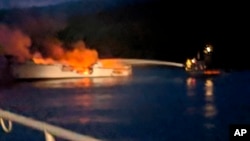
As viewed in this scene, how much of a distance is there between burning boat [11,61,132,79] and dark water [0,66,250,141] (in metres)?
0.13

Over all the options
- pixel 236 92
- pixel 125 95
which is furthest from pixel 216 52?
pixel 125 95

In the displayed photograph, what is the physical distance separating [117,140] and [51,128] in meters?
3.02

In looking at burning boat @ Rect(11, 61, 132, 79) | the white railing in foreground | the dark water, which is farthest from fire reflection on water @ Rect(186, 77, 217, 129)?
the white railing in foreground

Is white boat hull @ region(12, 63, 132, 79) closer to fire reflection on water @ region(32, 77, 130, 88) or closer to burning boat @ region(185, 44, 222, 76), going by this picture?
fire reflection on water @ region(32, 77, 130, 88)

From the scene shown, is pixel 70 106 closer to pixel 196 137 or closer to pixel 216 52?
pixel 216 52

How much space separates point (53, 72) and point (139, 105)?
2.33m

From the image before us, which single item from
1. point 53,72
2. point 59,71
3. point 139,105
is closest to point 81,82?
point 53,72

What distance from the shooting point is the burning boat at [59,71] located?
7.70 metres

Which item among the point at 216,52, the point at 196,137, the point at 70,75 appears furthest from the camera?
the point at 70,75

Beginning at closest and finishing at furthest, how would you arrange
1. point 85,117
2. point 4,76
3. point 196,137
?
1. point 196,137
2. point 85,117
3. point 4,76

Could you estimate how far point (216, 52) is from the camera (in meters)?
6.60

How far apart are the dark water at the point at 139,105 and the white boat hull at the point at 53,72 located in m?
0.13

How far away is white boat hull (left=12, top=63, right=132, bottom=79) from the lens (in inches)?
300

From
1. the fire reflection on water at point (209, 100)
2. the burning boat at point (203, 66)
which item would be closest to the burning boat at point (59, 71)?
the burning boat at point (203, 66)
